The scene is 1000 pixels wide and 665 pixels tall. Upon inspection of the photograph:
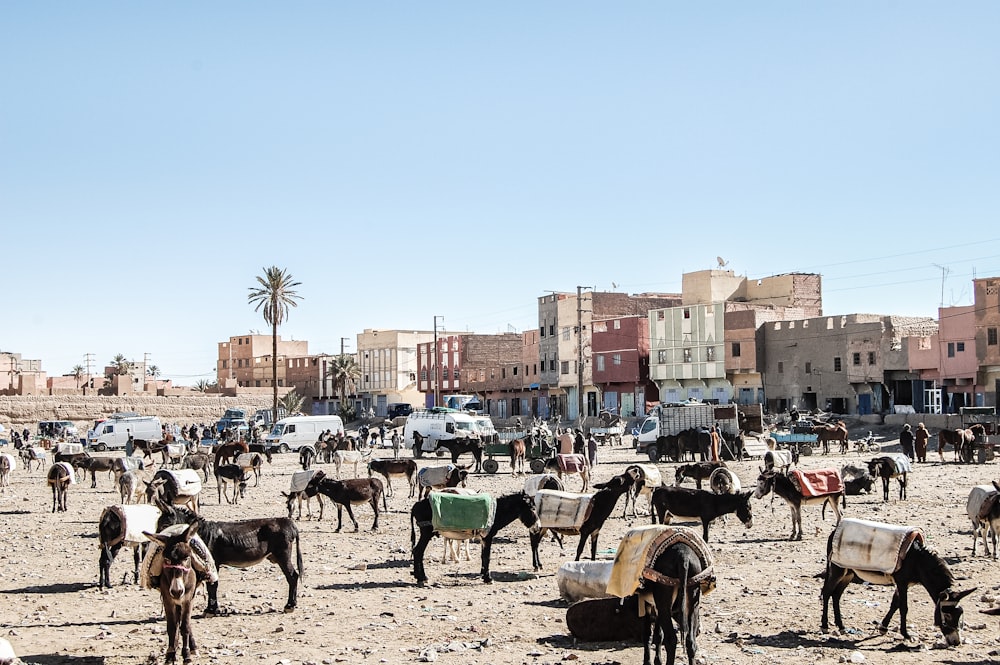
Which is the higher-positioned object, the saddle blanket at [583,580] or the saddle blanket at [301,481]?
the saddle blanket at [301,481]

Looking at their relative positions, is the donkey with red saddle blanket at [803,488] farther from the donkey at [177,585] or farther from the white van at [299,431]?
the white van at [299,431]

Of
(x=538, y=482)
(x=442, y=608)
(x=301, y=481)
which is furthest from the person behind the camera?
(x=301, y=481)

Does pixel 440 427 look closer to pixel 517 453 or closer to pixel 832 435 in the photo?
pixel 517 453

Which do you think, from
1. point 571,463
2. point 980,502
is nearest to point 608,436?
point 571,463

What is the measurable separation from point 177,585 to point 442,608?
435cm

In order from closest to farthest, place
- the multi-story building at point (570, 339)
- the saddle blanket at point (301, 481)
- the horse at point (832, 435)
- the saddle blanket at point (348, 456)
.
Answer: the saddle blanket at point (301, 481) < the saddle blanket at point (348, 456) < the horse at point (832, 435) < the multi-story building at point (570, 339)

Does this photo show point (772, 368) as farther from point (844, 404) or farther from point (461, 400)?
point (461, 400)

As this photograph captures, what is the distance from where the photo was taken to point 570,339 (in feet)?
315

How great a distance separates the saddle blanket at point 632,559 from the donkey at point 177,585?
4.64 meters

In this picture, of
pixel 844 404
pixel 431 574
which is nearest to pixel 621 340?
pixel 844 404

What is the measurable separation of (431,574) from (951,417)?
48080 millimetres

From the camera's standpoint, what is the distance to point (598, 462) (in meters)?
48.8

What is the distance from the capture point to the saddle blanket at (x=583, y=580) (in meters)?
14.1

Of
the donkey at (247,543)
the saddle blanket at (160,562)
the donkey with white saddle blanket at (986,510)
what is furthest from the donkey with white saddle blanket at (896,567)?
the saddle blanket at (160,562)
